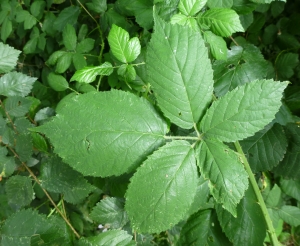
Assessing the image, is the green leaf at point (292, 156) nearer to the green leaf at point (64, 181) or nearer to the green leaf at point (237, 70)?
the green leaf at point (237, 70)

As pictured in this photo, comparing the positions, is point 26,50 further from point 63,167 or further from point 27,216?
point 27,216

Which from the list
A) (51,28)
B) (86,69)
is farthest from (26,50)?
(86,69)

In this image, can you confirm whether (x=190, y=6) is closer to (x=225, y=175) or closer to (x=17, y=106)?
(x=225, y=175)

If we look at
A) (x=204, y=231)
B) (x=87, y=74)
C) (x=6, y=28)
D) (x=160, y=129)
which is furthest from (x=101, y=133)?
(x=6, y=28)

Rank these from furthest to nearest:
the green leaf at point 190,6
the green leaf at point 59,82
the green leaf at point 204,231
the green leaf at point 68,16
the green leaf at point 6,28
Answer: the green leaf at point 6,28 → the green leaf at point 68,16 → the green leaf at point 59,82 → the green leaf at point 204,231 → the green leaf at point 190,6

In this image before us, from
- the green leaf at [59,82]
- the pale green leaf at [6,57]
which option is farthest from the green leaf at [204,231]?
the pale green leaf at [6,57]

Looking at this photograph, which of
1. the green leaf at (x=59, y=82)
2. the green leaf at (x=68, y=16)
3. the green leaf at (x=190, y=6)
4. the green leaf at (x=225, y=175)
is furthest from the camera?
the green leaf at (x=68, y=16)
